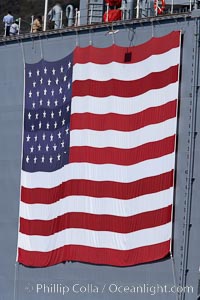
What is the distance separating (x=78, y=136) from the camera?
25938 mm

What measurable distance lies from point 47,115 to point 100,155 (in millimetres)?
2039

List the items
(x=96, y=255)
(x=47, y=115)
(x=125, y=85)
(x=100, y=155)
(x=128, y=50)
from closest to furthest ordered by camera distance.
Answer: (x=125, y=85), (x=128, y=50), (x=96, y=255), (x=100, y=155), (x=47, y=115)

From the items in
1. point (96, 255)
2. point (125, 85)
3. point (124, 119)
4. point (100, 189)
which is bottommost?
point (96, 255)

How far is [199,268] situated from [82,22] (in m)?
7.14

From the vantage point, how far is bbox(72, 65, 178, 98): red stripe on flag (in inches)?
955

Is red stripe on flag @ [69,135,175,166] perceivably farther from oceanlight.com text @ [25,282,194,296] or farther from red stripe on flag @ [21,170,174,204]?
oceanlight.com text @ [25,282,194,296]

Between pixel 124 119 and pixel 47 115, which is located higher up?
pixel 124 119

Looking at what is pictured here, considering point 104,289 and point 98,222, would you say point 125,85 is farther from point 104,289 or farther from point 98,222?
point 104,289

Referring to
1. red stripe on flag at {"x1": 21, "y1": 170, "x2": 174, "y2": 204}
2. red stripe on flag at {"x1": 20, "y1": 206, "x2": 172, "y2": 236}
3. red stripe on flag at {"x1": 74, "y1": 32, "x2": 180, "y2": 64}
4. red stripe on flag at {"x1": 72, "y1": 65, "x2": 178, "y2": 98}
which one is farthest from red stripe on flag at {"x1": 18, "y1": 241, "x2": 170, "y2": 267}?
red stripe on flag at {"x1": 74, "y1": 32, "x2": 180, "y2": 64}

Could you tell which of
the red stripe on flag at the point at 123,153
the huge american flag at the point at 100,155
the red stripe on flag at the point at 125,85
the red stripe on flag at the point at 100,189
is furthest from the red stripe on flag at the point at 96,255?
the red stripe on flag at the point at 125,85

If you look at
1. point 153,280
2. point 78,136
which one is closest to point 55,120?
point 78,136

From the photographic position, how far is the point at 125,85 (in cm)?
2505

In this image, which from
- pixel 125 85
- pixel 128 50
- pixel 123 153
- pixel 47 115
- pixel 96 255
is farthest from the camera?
pixel 47 115

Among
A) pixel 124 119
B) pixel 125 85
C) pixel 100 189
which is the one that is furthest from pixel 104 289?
pixel 125 85
